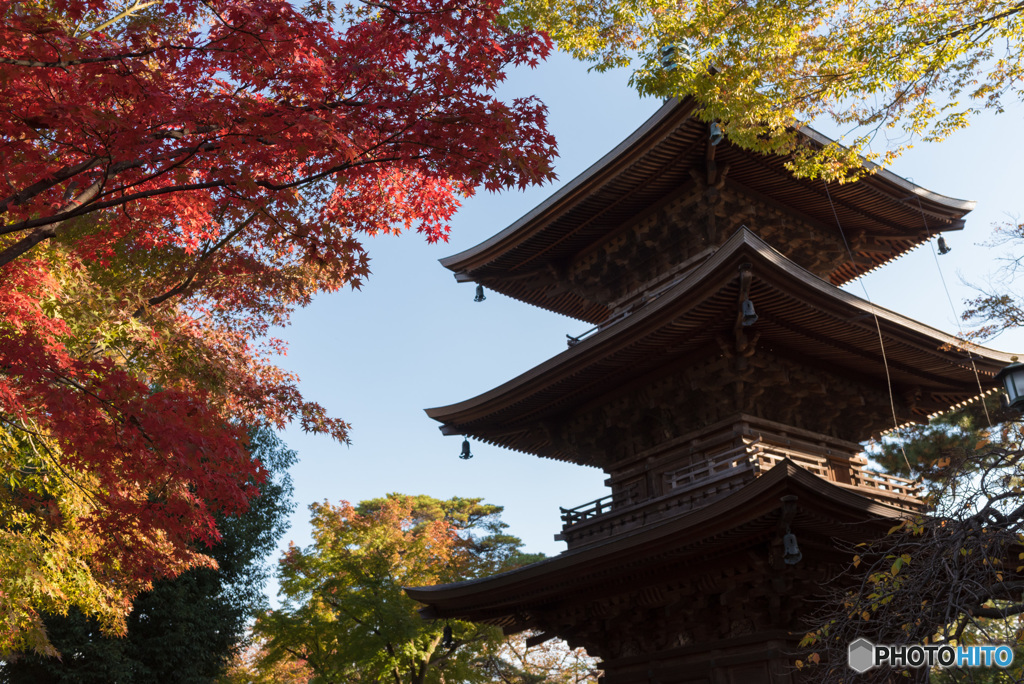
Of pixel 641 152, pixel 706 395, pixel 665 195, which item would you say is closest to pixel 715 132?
pixel 641 152

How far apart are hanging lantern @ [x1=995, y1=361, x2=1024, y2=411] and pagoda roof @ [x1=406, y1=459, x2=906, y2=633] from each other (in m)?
1.86

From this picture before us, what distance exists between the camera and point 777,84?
7.93 m

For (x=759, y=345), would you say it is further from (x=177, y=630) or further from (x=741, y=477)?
(x=177, y=630)

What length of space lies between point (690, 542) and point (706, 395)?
2.55 m

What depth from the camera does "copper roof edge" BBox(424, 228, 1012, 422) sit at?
8.23 metres

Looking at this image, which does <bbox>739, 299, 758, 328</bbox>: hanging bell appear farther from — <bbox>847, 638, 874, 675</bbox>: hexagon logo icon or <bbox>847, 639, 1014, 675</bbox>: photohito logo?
<bbox>847, 639, 1014, 675</bbox>: photohito logo

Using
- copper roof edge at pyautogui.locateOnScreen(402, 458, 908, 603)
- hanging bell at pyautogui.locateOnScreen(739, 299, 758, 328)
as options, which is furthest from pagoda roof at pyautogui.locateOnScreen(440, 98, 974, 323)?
copper roof edge at pyautogui.locateOnScreen(402, 458, 908, 603)

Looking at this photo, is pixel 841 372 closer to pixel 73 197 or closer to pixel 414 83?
pixel 414 83

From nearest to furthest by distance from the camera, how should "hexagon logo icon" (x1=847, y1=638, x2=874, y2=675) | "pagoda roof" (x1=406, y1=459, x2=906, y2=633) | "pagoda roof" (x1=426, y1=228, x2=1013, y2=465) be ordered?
1. "hexagon logo icon" (x1=847, y1=638, x2=874, y2=675)
2. "pagoda roof" (x1=406, y1=459, x2=906, y2=633)
3. "pagoda roof" (x1=426, y1=228, x2=1013, y2=465)

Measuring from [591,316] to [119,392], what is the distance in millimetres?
10183

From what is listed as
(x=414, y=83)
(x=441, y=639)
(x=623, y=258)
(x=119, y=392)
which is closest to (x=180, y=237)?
(x=119, y=392)

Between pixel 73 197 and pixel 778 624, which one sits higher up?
pixel 73 197

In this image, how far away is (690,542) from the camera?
27.8 feet

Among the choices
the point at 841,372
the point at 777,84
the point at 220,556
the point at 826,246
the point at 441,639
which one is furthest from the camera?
the point at 220,556
